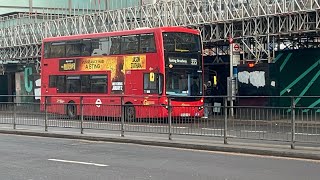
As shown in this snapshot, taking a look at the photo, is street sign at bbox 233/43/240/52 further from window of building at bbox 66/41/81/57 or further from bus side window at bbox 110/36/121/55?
window of building at bbox 66/41/81/57

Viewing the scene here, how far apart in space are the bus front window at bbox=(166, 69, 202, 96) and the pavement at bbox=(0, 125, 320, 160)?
5.63 meters

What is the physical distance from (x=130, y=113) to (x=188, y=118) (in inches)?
88.2

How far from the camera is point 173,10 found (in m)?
27.3

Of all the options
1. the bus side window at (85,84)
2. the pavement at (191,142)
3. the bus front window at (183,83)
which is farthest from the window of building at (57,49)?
the pavement at (191,142)

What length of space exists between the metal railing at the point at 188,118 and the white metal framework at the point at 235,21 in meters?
5.07


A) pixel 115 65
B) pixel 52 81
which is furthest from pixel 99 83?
pixel 52 81

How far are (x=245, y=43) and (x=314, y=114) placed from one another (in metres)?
12.8

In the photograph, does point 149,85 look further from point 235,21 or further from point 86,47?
point 235,21

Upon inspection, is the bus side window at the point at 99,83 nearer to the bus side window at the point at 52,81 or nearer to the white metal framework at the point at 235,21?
the bus side window at the point at 52,81

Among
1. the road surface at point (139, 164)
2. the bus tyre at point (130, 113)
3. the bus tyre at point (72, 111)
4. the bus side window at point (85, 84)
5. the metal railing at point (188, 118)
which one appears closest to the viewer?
the road surface at point (139, 164)

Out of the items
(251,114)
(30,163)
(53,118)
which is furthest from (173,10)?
(30,163)

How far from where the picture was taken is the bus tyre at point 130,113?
1559cm

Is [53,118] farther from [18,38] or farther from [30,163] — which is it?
[18,38]

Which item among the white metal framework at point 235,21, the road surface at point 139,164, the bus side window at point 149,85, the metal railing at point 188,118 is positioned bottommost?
the road surface at point 139,164
